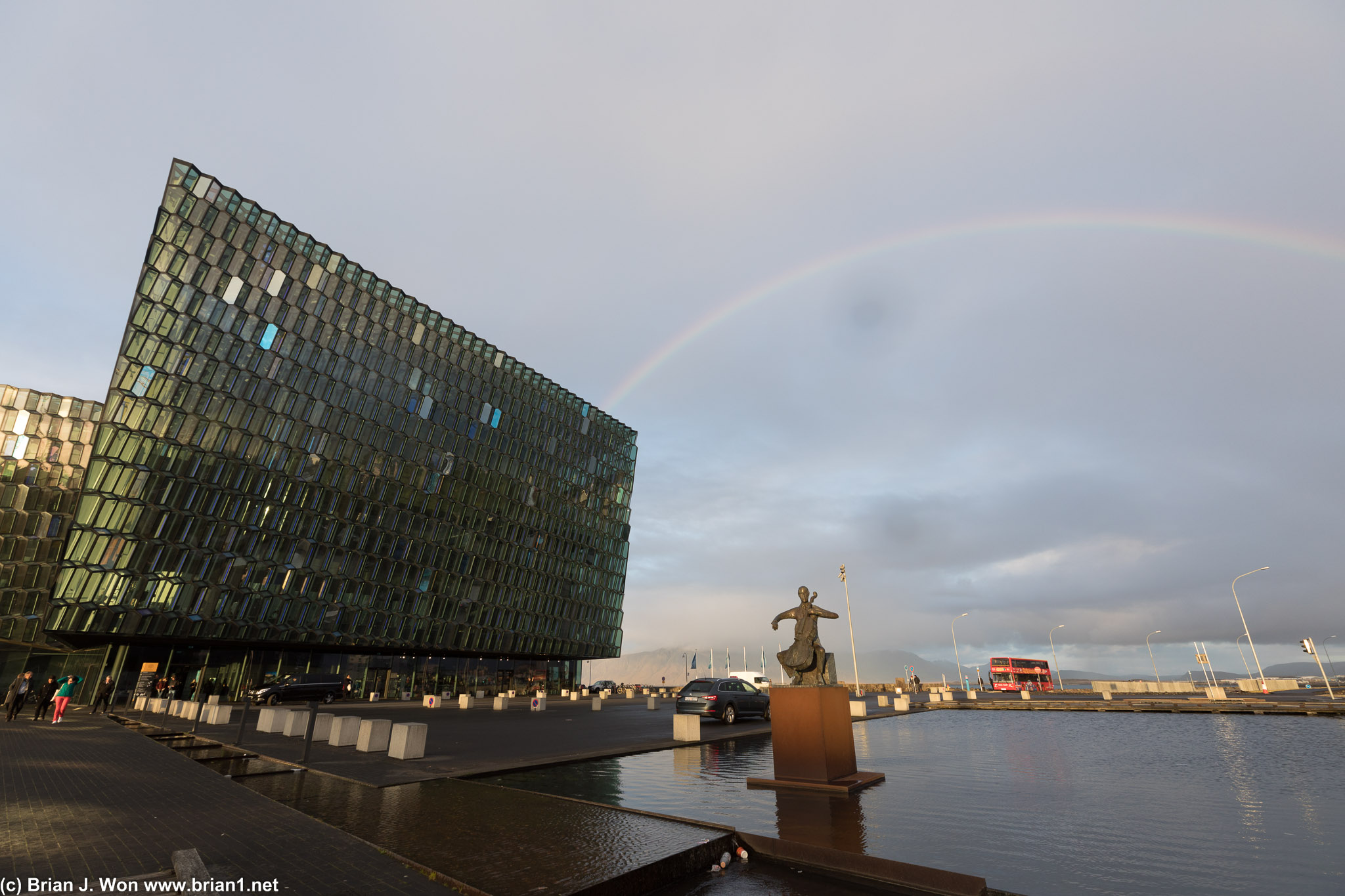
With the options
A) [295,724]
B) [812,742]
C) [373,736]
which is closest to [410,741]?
[373,736]

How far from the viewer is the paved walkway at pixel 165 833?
5531 millimetres

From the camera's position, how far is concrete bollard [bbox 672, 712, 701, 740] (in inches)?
642

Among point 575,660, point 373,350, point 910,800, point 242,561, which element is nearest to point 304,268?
point 373,350

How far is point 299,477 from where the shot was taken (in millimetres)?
45188

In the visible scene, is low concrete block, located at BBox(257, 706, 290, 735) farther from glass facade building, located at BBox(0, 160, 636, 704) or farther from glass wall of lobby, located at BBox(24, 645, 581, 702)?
glass facade building, located at BBox(0, 160, 636, 704)

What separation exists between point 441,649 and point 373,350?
88.6 feet

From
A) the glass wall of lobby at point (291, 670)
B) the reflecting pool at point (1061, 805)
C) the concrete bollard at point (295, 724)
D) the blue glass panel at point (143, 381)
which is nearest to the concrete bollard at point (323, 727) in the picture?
the concrete bollard at point (295, 724)

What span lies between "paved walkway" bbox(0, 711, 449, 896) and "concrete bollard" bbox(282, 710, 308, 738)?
574 centimetres

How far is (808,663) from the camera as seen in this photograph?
10.8m

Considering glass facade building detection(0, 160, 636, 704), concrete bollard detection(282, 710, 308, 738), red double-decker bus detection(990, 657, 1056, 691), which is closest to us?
concrete bollard detection(282, 710, 308, 738)

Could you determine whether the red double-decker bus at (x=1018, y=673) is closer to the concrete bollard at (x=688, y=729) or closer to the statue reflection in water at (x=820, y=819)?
the concrete bollard at (x=688, y=729)

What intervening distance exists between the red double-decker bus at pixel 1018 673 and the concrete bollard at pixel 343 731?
182 ft

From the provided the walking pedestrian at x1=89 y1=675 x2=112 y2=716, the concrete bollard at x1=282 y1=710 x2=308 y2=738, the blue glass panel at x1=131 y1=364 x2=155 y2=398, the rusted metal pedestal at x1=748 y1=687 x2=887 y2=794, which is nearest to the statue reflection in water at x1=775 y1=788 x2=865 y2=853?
the rusted metal pedestal at x1=748 y1=687 x2=887 y2=794

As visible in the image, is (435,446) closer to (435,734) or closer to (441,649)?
(441,649)
